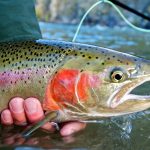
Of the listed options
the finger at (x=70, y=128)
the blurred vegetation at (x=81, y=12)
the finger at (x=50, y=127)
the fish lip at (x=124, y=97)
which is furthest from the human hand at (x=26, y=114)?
the blurred vegetation at (x=81, y=12)

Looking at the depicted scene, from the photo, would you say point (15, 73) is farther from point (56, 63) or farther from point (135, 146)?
point (135, 146)

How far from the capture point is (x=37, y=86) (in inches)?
110

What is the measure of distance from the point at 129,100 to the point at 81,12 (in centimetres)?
7844

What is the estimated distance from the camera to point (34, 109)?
2777 mm

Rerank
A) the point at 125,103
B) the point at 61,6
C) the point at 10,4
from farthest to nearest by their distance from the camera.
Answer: the point at 61,6
the point at 10,4
the point at 125,103

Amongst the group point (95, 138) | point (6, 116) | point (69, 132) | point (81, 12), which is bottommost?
point (81, 12)

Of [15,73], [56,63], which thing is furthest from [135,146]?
[15,73]

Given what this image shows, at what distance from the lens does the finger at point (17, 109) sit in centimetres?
284

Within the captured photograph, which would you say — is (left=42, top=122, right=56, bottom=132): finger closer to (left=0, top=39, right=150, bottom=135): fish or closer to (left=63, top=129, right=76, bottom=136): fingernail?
(left=63, top=129, right=76, bottom=136): fingernail

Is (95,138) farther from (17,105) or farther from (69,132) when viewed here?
(17,105)

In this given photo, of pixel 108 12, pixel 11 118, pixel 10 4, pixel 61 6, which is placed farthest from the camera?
pixel 61 6

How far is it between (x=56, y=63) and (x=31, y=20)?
139 centimetres

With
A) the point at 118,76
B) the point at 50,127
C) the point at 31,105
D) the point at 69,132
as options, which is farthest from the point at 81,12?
the point at 118,76

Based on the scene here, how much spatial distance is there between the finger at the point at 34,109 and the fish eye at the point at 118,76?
55 cm
